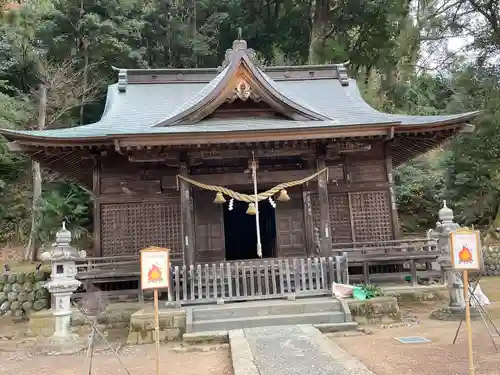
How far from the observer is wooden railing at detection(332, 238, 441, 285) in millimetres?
9719

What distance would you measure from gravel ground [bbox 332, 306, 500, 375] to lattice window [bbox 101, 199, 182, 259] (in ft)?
17.7

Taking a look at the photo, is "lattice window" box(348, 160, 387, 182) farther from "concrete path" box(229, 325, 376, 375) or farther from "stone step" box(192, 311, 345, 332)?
"concrete path" box(229, 325, 376, 375)

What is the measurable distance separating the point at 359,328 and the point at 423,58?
28.5m

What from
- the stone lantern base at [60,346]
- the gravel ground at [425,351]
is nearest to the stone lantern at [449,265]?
the gravel ground at [425,351]

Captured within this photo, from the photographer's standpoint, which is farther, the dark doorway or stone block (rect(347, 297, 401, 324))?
the dark doorway

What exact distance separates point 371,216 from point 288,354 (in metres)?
6.50

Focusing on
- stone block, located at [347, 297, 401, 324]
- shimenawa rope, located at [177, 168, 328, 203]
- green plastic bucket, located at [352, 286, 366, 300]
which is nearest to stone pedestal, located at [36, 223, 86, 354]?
shimenawa rope, located at [177, 168, 328, 203]

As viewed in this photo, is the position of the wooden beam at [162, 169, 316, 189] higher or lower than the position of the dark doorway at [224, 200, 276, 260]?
higher

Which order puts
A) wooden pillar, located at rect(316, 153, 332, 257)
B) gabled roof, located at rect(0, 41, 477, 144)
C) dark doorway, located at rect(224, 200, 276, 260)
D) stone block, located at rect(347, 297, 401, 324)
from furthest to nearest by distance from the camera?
dark doorway, located at rect(224, 200, 276, 260) < wooden pillar, located at rect(316, 153, 332, 257) < gabled roof, located at rect(0, 41, 477, 144) < stone block, located at rect(347, 297, 401, 324)

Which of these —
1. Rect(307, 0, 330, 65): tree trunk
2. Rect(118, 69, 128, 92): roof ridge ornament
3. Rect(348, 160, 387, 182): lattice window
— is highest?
Rect(307, 0, 330, 65): tree trunk

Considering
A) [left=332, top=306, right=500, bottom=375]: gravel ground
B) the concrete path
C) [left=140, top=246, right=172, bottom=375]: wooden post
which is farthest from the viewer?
[left=140, top=246, right=172, bottom=375]: wooden post

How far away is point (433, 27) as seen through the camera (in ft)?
89.8

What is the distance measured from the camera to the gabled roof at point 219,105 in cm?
910

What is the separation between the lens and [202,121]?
988 centimetres
